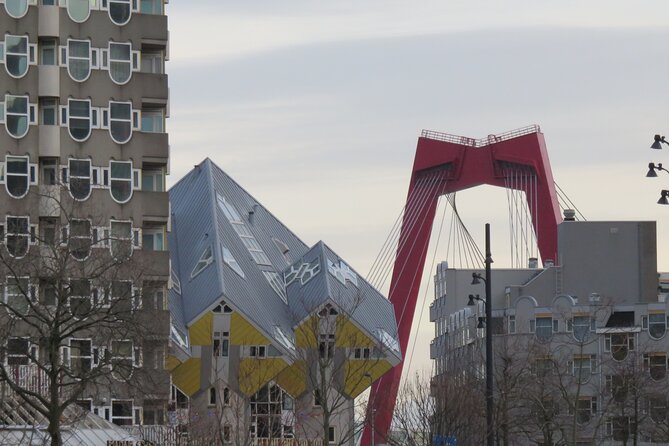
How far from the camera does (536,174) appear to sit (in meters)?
131

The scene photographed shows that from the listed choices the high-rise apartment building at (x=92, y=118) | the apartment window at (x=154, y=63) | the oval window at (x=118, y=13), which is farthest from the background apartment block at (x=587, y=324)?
the oval window at (x=118, y=13)

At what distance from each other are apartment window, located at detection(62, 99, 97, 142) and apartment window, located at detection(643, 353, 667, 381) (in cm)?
3338

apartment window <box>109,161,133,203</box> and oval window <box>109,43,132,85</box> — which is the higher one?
oval window <box>109,43,132,85</box>

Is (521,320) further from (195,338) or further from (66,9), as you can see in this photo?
(66,9)

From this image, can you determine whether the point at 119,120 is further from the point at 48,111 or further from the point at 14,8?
the point at 14,8

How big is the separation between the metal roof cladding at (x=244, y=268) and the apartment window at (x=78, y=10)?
85.0 ft

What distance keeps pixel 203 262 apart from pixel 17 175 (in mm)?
31104

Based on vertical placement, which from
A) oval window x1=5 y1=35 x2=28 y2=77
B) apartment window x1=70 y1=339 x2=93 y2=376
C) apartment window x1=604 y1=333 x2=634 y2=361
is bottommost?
apartment window x1=70 y1=339 x2=93 y2=376

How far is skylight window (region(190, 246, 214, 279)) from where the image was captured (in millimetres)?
126488

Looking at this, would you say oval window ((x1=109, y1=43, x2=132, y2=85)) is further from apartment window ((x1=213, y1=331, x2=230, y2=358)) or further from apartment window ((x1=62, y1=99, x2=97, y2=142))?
apartment window ((x1=213, y1=331, x2=230, y2=358))

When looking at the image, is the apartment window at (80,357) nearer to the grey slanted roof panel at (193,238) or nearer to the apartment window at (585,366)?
the grey slanted roof panel at (193,238)

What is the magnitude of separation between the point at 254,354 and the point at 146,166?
24765mm

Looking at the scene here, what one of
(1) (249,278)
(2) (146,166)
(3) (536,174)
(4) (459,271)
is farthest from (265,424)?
(4) (459,271)

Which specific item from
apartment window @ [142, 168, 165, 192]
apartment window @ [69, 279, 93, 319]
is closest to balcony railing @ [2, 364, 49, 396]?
apartment window @ [142, 168, 165, 192]
